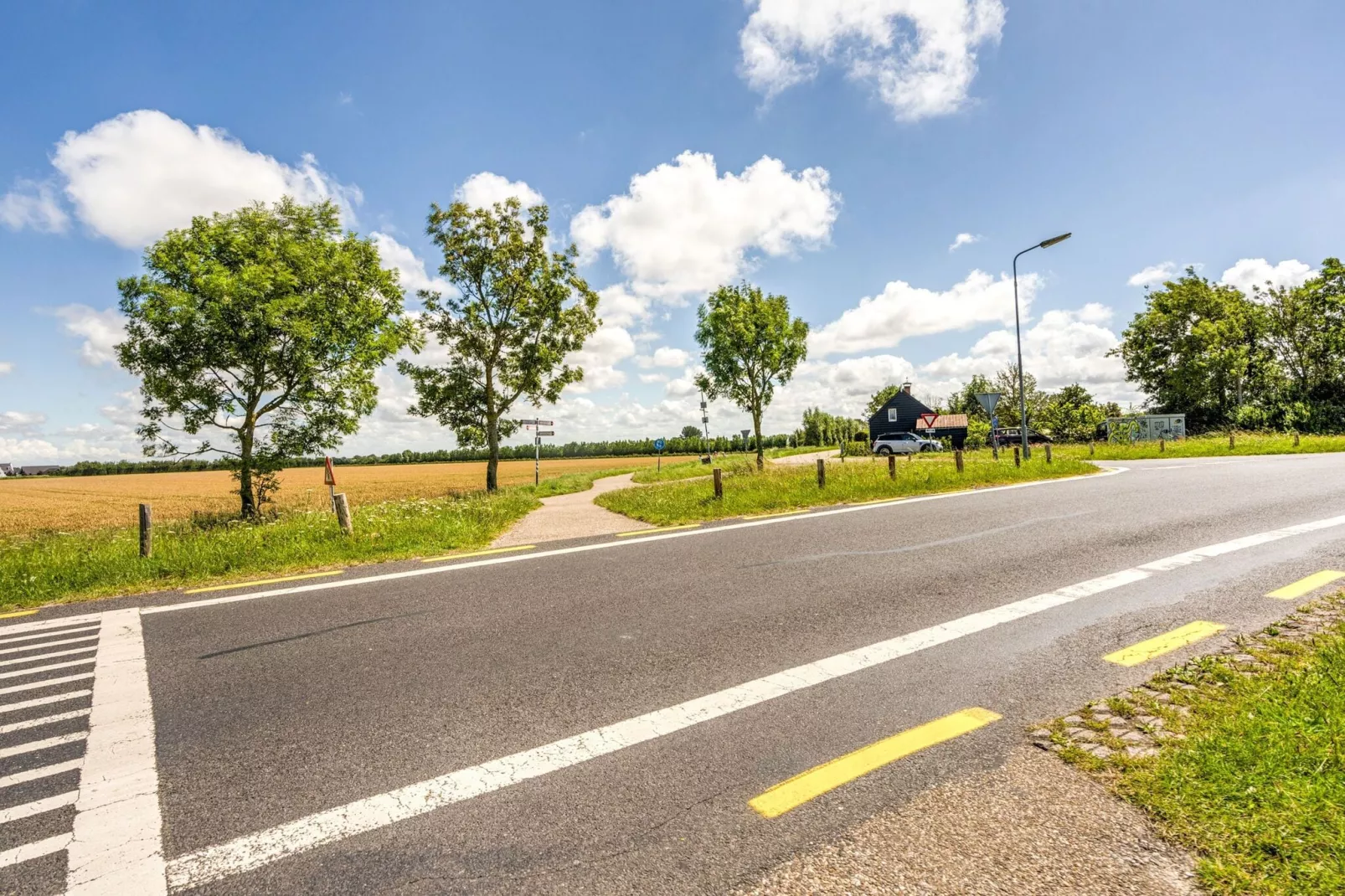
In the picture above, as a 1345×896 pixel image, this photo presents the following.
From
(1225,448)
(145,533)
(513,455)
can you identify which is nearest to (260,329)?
(145,533)

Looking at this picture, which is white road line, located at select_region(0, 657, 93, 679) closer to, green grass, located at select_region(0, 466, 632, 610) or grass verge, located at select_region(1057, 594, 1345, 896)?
green grass, located at select_region(0, 466, 632, 610)

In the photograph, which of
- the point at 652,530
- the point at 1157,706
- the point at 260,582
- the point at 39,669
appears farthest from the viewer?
the point at 652,530

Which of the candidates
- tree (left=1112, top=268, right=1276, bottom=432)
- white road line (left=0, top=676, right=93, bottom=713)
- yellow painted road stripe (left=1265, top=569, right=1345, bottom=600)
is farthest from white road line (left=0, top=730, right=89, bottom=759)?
tree (left=1112, top=268, right=1276, bottom=432)

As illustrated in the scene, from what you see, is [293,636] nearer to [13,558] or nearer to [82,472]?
[13,558]

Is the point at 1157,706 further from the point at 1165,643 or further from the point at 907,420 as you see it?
the point at 907,420

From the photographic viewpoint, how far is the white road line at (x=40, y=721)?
3.34 m

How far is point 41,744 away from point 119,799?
3.46 feet

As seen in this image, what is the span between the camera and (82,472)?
87375mm

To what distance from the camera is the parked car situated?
4203cm

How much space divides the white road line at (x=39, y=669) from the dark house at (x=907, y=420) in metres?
60.3

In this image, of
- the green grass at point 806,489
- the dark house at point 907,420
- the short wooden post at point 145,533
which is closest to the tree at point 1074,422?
the dark house at point 907,420

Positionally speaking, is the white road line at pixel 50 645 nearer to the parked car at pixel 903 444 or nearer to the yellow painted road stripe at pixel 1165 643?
the yellow painted road stripe at pixel 1165 643

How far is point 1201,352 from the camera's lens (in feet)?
138

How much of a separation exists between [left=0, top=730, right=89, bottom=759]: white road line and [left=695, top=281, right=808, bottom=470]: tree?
97.9 feet
